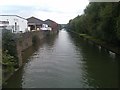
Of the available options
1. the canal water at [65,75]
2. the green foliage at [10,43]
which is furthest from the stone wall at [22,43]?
the canal water at [65,75]

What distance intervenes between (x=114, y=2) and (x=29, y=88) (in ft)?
59.6

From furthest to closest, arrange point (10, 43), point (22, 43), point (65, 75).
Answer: point (22, 43)
point (10, 43)
point (65, 75)

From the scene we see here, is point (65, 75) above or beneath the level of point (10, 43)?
beneath

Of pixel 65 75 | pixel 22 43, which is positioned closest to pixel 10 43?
pixel 65 75

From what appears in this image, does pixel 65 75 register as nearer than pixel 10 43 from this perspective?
Yes

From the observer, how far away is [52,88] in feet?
57.6

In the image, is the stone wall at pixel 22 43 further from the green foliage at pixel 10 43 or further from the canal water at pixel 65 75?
the canal water at pixel 65 75

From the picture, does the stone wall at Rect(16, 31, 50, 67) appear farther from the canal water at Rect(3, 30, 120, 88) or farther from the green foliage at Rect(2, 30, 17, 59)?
the canal water at Rect(3, 30, 120, 88)

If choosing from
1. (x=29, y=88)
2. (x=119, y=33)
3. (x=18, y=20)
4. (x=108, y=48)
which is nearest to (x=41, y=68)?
(x=29, y=88)

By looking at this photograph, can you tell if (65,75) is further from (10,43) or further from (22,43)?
(22,43)

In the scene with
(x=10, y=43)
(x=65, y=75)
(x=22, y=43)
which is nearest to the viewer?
(x=65, y=75)

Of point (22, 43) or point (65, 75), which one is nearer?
point (65, 75)

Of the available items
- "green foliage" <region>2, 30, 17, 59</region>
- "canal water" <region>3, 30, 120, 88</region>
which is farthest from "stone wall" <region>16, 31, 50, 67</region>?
"canal water" <region>3, 30, 120, 88</region>

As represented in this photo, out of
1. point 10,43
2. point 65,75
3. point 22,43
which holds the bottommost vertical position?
point 65,75
